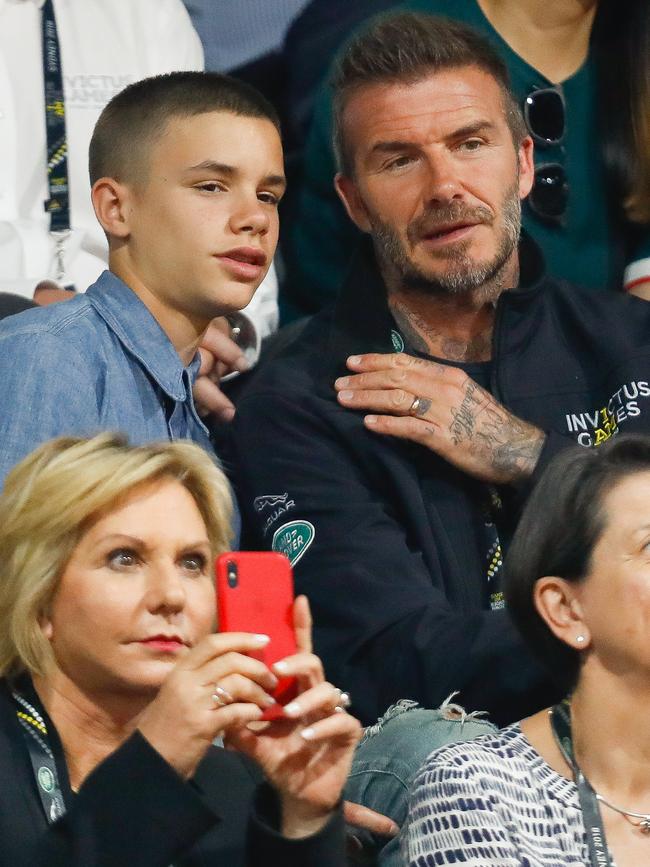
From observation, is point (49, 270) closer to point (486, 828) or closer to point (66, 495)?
point (66, 495)

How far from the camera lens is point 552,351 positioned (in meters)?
3.15

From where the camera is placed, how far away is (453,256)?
3.12 meters

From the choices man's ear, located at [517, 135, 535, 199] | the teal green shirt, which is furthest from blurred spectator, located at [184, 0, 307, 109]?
man's ear, located at [517, 135, 535, 199]

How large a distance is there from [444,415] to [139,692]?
1.06 meters

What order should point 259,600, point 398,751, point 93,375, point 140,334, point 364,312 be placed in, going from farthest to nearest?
1. point 364,312
2. point 140,334
3. point 93,375
4. point 398,751
5. point 259,600


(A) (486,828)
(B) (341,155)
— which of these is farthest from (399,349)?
(A) (486,828)

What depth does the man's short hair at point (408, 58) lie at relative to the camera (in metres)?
3.22

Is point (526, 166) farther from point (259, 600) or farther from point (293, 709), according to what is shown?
point (293, 709)

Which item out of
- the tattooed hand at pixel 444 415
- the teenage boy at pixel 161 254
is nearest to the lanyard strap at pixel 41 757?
the teenage boy at pixel 161 254

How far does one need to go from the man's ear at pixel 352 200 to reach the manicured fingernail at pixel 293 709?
1633mm

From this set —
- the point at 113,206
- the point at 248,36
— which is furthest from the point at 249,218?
the point at 248,36

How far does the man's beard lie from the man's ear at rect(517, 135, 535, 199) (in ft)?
0.54

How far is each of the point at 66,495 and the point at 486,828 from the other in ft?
2.05

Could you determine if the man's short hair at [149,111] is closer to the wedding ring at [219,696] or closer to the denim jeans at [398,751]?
the denim jeans at [398,751]
